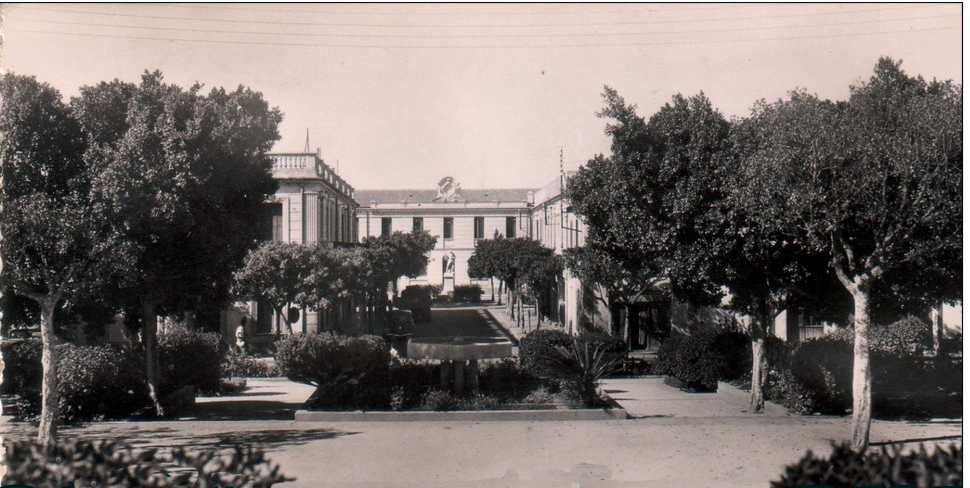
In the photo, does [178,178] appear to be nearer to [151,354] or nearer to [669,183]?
[151,354]

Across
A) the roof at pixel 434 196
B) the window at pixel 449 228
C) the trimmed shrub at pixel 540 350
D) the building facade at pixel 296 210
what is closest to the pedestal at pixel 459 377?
the trimmed shrub at pixel 540 350

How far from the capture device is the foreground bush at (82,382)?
34.2 ft

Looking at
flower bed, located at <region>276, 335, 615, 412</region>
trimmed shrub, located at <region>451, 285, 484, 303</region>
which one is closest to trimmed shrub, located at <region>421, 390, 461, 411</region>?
flower bed, located at <region>276, 335, 615, 412</region>

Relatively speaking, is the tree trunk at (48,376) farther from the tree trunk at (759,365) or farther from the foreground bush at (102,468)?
the tree trunk at (759,365)

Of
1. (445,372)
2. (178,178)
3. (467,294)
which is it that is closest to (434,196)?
(467,294)

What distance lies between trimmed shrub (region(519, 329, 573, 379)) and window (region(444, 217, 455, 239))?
41647 millimetres

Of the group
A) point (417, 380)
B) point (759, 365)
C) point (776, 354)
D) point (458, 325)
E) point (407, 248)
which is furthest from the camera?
point (407, 248)

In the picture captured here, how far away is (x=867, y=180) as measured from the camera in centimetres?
867

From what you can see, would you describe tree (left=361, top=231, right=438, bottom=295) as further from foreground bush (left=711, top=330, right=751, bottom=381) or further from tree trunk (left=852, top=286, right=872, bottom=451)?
tree trunk (left=852, top=286, right=872, bottom=451)

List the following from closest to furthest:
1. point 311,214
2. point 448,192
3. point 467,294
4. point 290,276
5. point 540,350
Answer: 1. point 540,350
2. point 290,276
3. point 311,214
4. point 467,294
5. point 448,192

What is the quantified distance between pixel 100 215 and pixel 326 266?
45.6ft

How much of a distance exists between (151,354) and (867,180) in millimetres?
9860

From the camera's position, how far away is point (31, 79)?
897 centimetres

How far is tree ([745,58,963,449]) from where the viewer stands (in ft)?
27.9
